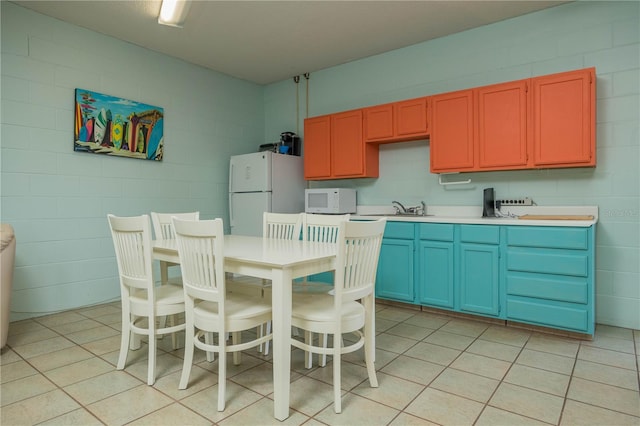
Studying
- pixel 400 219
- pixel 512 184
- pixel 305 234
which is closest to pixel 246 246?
pixel 305 234

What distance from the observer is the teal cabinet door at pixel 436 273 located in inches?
139

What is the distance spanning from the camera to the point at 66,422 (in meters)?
1.89

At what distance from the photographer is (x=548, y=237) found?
9.95 feet

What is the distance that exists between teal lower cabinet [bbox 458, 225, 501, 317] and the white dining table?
5.29 feet

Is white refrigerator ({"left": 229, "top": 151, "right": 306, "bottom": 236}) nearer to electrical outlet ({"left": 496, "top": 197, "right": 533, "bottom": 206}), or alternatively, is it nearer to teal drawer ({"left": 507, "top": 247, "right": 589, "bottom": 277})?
electrical outlet ({"left": 496, "top": 197, "right": 533, "bottom": 206})

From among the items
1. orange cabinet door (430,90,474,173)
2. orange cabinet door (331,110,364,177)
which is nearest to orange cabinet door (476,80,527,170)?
orange cabinet door (430,90,474,173)

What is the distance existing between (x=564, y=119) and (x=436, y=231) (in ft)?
4.61

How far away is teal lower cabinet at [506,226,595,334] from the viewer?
2.90 m

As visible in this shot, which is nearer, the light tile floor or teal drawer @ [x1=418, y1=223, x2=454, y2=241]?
the light tile floor

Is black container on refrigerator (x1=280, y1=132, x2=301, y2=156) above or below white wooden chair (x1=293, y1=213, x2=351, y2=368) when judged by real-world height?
above

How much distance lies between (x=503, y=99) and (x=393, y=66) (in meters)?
1.50

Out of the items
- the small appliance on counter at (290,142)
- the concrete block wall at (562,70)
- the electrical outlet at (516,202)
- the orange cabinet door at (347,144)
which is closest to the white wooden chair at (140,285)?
the orange cabinet door at (347,144)

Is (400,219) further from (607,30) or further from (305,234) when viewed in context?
(607,30)

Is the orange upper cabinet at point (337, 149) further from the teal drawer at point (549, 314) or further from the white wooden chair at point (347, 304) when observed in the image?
the white wooden chair at point (347, 304)
